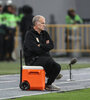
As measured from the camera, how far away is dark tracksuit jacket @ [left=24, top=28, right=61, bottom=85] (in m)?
11.2

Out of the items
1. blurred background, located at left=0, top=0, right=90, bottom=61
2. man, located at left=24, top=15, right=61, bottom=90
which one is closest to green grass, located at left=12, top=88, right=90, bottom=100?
man, located at left=24, top=15, right=61, bottom=90

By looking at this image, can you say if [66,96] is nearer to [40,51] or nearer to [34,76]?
[34,76]

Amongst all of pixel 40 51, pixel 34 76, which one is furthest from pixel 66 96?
pixel 40 51

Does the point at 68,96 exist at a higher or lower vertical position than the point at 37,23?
lower

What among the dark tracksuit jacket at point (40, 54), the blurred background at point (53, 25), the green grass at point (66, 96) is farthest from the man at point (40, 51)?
the blurred background at point (53, 25)

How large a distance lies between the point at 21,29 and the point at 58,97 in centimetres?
1266

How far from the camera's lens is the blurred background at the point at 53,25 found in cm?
2219

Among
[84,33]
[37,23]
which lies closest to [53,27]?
[84,33]

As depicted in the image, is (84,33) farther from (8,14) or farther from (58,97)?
(58,97)

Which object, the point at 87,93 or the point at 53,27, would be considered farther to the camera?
the point at 53,27

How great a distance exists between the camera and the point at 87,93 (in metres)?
10.7

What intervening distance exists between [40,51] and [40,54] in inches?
3.5

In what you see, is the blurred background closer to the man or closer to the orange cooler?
the man

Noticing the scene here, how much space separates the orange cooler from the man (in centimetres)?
11
